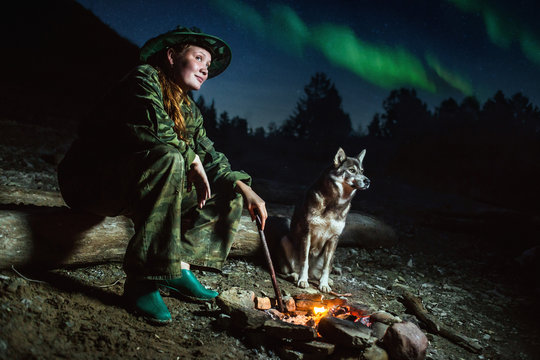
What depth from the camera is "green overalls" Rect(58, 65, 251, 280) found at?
7.32 feet

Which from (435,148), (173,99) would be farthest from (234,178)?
(435,148)

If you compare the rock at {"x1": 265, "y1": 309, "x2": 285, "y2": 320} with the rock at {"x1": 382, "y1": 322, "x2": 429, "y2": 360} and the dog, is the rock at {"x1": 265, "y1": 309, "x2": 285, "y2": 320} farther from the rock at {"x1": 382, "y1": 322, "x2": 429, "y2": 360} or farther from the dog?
the dog

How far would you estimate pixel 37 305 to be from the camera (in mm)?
2059

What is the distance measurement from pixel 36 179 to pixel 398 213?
26.3 ft

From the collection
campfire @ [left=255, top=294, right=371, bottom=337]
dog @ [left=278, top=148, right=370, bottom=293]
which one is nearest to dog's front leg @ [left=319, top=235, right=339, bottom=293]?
dog @ [left=278, top=148, right=370, bottom=293]

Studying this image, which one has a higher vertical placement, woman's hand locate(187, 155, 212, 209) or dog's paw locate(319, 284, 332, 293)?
woman's hand locate(187, 155, 212, 209)

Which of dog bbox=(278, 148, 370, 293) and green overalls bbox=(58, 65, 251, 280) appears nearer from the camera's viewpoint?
green overalls bbox=(58, 65, 251, 280)

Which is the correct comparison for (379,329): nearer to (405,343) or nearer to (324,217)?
(405,343)

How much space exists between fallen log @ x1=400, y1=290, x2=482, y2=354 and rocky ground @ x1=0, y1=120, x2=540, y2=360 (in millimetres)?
59

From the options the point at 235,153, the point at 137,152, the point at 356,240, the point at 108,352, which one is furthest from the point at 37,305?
the point at 235,153

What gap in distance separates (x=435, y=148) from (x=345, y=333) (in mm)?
15251

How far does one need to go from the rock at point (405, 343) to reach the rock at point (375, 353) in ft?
0.24

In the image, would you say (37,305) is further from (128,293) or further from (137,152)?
(137,152)

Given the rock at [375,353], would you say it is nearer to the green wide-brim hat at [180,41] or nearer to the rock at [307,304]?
the rock at [307,304]
